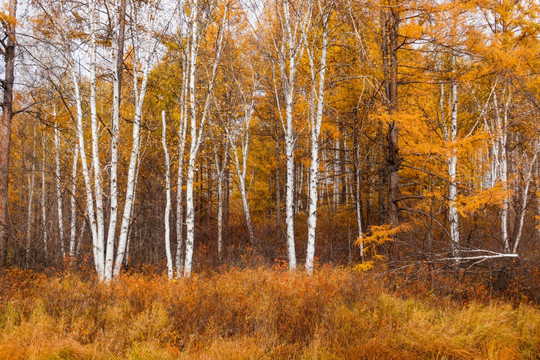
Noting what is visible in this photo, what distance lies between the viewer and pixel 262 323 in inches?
174

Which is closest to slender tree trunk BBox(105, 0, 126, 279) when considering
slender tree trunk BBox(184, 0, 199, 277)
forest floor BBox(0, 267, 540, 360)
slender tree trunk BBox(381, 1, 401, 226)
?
forest floor BBox(0, 267, 540, 360)

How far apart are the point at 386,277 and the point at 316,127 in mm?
3895

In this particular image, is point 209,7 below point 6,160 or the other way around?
the other way around

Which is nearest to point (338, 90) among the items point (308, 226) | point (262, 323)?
point (308, 226)

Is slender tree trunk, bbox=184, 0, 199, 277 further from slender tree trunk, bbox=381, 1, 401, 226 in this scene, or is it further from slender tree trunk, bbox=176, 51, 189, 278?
slender tree trunk, bbox=381, 1, 401, 226

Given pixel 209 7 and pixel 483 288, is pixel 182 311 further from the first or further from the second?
pixel 209 7

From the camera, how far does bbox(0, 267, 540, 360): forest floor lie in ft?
12.4

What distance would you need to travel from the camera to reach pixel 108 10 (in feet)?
23.9

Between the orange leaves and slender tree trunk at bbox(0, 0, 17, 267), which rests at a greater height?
slender tree trunk at bbox(0, 0, 17, 267)

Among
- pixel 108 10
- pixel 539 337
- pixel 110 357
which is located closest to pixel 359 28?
pixel 108 10

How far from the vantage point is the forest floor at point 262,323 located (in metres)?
3.77

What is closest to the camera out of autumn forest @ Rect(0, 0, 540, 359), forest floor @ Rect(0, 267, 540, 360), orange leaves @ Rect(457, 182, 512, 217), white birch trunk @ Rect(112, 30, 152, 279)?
forest floor @ Rect(0, 267, 540, 360)

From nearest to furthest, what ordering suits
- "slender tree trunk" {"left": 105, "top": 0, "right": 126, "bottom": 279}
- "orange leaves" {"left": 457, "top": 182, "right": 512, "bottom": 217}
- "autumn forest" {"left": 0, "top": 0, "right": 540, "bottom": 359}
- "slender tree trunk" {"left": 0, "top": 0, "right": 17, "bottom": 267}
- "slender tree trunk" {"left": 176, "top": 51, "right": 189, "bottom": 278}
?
"autumn forest" {"left": 0, "top": 0, "right": 540, "bottom": 359}, "orange leaves" {"left": 457, "top": 182, "right": 512, "bottom": 217}, "slender tree trunk" {"left": 105, "top": 0, "right": 126, "bottom": 279}, "slender tree trunk" {"left": 0, "top": 0, "right": 17, "bottom": 267}, "slender tree trunk" {"left": 176, "top": 51, "right": 189, "bottom": 278}

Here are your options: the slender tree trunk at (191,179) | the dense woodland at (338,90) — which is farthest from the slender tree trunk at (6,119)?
the slender tree trunk at (191,179)
